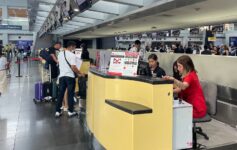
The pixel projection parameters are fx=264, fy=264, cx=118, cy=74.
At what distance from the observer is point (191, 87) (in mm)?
3457

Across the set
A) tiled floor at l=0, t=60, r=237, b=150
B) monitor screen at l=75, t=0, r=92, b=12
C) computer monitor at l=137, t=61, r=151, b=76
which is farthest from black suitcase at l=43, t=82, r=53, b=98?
computer monitor at l=137, t=61, r=151, b=76

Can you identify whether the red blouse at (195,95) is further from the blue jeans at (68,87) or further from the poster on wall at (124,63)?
the blue jeans at (68,87)

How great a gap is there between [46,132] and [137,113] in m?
2.24

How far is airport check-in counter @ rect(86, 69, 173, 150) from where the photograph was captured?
8.91ft

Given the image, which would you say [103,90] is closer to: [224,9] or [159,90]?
[159,90]

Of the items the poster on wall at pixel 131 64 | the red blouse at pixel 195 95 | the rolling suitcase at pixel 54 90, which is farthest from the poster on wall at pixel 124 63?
the rolling suitcase at pixel 54 90

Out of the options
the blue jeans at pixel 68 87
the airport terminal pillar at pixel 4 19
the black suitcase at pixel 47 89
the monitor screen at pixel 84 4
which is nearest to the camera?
the blue jeans at pixel 68 87

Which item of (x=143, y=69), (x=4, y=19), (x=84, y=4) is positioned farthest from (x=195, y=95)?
(x=4, y=19)

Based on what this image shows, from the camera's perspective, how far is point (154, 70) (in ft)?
15.2

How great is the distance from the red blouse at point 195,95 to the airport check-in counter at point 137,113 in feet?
2.23

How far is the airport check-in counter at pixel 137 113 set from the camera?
272 centimetres

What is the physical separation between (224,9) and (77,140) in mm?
4757

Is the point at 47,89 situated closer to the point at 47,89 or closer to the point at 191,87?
the point at 47,89

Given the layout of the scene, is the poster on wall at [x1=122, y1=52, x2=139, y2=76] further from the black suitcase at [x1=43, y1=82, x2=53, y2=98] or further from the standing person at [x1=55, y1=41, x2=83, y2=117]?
the black suitcase at [x1=43, y1=82, x2=53, y2=98]
